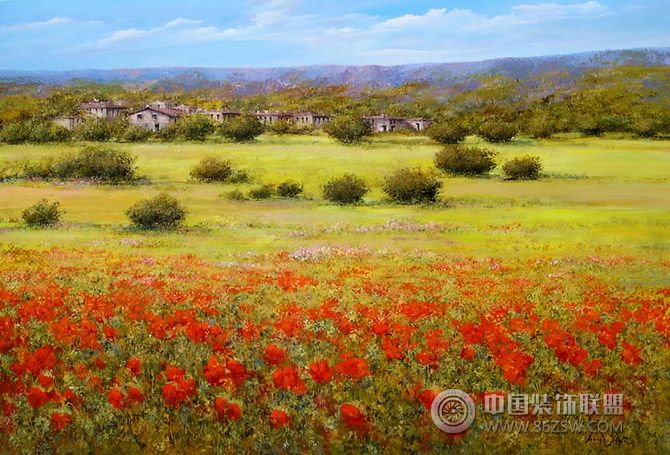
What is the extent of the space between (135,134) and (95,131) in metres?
0.46

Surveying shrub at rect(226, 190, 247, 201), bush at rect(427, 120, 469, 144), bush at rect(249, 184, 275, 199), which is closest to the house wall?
shrub at rect(226, 190, 247, 201)

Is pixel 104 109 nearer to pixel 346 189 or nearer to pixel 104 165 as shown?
pixel 104 165

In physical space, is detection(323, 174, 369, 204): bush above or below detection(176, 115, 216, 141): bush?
below

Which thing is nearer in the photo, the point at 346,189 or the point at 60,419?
the point at 60,419

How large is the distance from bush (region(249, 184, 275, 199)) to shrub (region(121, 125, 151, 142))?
1387 millimetres

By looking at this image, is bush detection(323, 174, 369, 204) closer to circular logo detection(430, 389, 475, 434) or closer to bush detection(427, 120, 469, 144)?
bush detection(427, 120, 469, 144)

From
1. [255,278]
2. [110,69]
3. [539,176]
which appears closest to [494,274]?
[539,176]

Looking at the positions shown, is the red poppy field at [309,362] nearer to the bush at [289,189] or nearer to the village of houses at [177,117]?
the bush at [289,189]

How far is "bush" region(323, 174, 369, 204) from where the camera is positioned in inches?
330

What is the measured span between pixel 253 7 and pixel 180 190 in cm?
222

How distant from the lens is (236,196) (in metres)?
8.48

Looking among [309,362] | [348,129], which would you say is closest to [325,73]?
[348,129]

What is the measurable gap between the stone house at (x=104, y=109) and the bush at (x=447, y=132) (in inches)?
145

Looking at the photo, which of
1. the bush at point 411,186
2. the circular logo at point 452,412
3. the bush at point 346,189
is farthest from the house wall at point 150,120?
the circular logo at point 452,412
